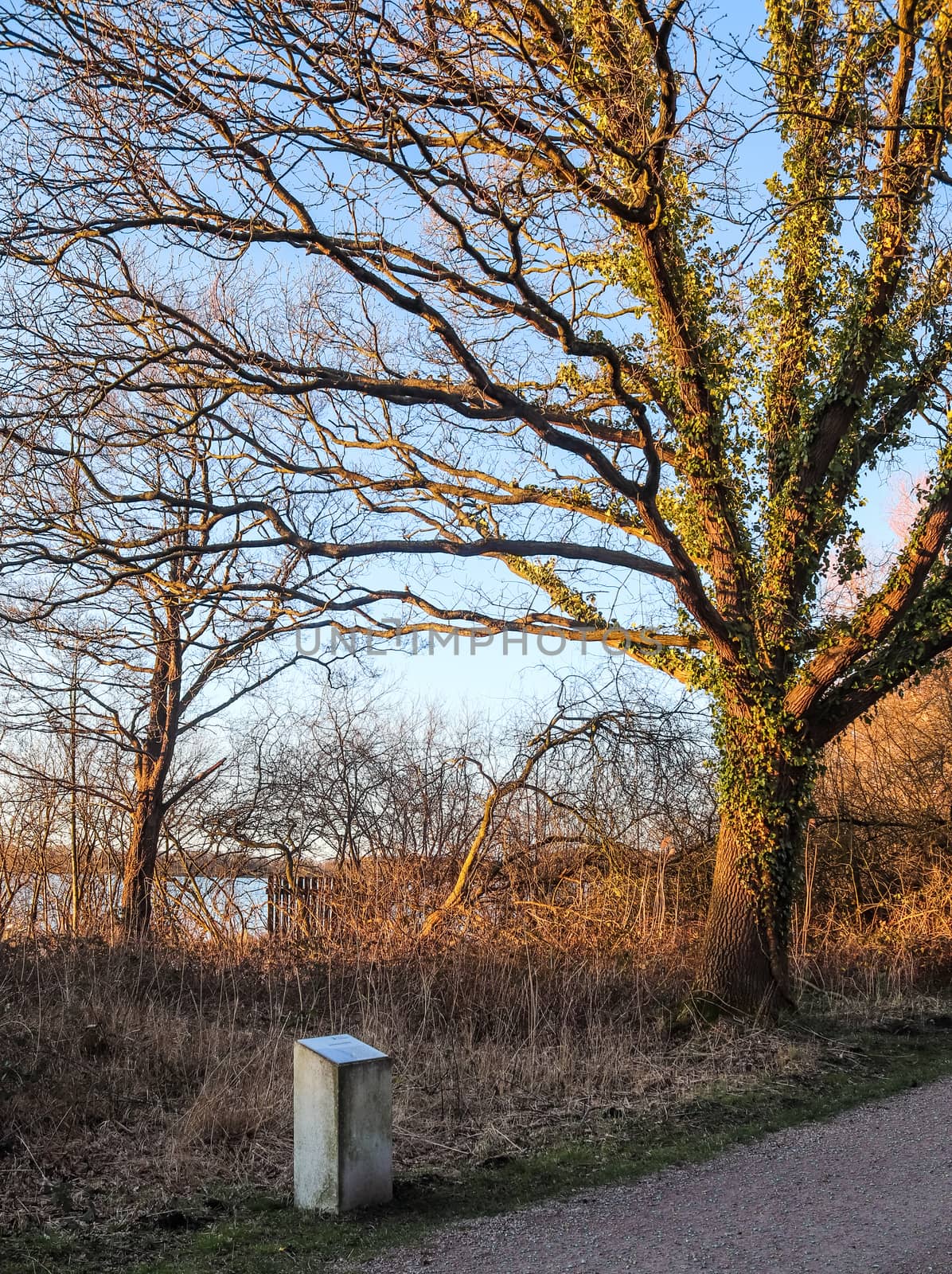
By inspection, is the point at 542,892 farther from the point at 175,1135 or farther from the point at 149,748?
the point at 175,1135

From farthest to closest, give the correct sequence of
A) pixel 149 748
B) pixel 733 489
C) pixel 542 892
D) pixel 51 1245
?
pixel 149 748 < pixel 542 892 < pixel 733 489 < pixel 51 1245

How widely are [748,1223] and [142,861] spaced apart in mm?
10772

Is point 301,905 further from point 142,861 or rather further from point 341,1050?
point 341,1050

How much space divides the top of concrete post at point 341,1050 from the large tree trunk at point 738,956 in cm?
514

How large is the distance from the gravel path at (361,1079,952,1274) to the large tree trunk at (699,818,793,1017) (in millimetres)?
3283

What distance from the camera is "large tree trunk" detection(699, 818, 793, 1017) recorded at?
9.89 metres

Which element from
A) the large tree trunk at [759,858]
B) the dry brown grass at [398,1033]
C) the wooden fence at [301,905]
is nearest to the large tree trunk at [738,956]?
the large tree trunk at [759,858]

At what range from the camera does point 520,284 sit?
27.9 feet

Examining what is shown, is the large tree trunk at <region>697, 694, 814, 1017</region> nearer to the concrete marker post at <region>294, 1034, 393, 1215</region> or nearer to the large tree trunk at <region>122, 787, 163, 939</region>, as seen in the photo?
the concrete marker post at <region>294, 1034, 393, 1215</region>

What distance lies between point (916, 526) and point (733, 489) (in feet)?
5.87

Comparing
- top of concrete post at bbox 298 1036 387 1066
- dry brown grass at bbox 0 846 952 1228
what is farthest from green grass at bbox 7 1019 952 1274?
top of concrete post at bbox 298 1036 387 1066

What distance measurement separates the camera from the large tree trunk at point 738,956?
32.4ft

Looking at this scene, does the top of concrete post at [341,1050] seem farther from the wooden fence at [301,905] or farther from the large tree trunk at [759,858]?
the wooden fence at [301,905]

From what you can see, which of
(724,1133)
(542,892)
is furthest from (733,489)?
(724,1133)
